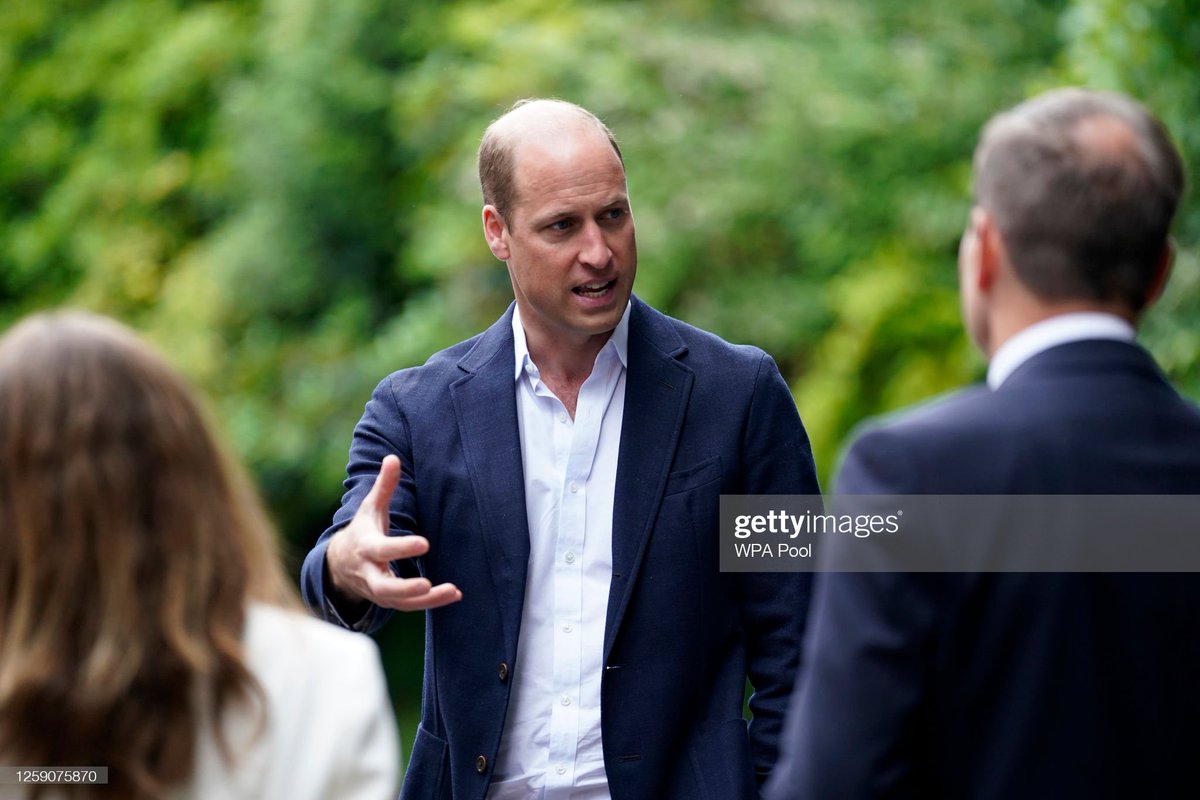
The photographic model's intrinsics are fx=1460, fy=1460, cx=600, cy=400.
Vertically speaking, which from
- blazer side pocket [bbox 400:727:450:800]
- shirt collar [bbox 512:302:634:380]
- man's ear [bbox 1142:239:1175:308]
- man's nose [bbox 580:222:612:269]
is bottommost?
blazer side pocket [bbox 400:727:450:800]

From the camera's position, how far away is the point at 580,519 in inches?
113

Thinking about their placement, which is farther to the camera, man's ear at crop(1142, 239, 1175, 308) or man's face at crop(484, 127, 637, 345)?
man's face at crop(484, 127, 637, 345)

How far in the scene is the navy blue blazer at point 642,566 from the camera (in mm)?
2775

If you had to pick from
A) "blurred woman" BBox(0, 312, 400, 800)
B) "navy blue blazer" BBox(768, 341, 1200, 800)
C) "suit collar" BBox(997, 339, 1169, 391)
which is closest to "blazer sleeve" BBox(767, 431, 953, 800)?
"navy blue blazer" BBox(768, 341, 1200, 800)

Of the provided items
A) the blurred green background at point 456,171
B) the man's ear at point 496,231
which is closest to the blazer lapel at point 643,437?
the man's ear at point 496,231

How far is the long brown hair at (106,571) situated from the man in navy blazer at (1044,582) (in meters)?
0.78

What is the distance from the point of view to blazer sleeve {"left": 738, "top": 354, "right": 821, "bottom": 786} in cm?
285

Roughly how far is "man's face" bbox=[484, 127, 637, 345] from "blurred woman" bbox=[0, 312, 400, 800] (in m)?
1.20

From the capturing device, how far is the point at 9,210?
53.1 ft

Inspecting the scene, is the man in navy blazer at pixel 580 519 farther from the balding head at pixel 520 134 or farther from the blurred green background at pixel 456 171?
the blurred green background at pixel 456 171

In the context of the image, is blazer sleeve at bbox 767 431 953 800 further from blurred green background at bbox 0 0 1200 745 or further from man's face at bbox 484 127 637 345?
blurred green background at bbox 0 0 1200 745

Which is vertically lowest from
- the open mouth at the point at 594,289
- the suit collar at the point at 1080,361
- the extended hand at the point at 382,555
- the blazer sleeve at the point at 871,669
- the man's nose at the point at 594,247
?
the blazer sleeve at the point at 871,669

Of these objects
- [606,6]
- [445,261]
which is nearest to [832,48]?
[606,6]

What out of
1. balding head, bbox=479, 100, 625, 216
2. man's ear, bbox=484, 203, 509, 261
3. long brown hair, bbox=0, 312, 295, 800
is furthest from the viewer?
man's ear, bbox=484, 203, 509, 261
